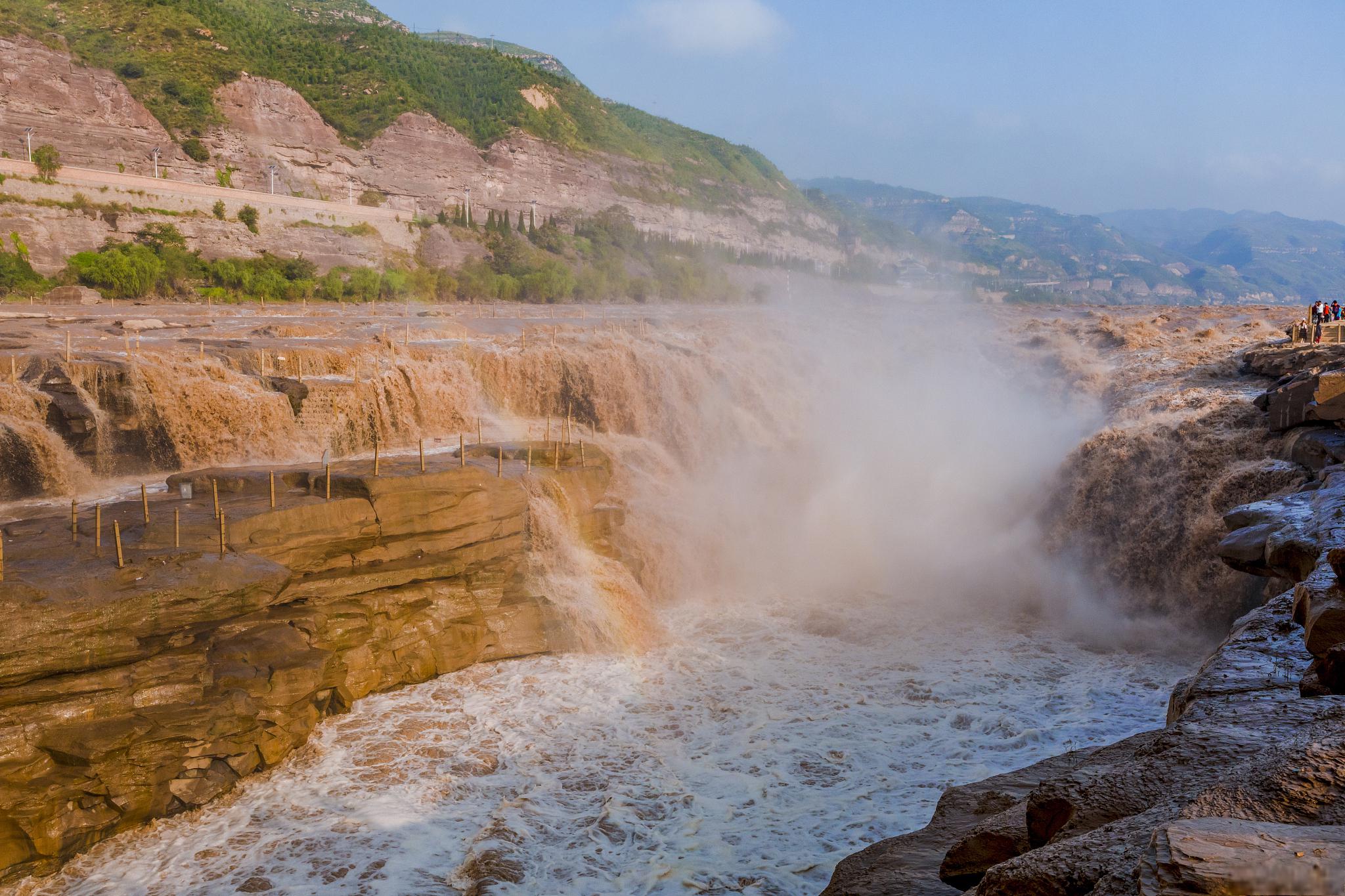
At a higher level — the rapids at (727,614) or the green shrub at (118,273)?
the green shrub at (118,273)

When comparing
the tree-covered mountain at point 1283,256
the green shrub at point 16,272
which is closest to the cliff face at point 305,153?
the green shrub at point 16,272

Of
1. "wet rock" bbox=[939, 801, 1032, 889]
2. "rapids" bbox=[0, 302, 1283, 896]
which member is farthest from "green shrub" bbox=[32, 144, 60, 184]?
"wet rock" bbox=[939, 801, 1032, 889]

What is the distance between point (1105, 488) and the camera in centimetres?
1702

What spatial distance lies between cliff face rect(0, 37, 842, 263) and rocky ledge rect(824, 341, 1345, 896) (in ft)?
162

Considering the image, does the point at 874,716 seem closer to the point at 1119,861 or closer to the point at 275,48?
the point at 1119,861

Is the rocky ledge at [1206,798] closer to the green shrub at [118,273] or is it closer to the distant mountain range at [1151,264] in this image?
the green shrub at [118,273]

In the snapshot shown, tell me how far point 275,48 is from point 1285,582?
249 ft

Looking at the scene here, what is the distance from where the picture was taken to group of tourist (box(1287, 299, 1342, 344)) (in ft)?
73.7

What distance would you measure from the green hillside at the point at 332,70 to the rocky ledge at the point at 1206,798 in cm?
5641

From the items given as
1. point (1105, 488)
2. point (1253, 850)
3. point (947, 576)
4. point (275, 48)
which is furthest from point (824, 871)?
point (275, 48)

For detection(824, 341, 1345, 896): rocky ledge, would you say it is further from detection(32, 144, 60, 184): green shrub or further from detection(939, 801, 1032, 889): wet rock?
detection(32, 144, 60, 184): green shrub

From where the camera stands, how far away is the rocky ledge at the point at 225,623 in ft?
28.2

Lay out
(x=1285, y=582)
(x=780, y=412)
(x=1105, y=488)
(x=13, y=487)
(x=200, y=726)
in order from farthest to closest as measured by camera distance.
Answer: (x=780, y=412)
(x=1105, y=488)
(x=13, y=487)
(x=1285, y=582)
(x=200, y=726)

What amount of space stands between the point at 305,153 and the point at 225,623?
53.8 m
